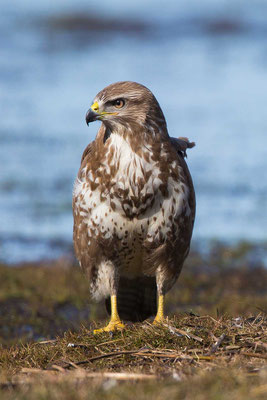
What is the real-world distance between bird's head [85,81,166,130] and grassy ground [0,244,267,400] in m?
1.43

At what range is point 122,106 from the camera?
562 cm

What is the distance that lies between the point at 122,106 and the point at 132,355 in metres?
1.80

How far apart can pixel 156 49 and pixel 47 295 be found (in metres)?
24.2

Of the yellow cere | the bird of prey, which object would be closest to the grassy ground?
the bird of prey

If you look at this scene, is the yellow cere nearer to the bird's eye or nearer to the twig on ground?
the bird's eye

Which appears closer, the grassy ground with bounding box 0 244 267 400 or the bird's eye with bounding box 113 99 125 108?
the grassy ground with bounding box 0 244 267 400

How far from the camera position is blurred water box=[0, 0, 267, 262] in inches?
506

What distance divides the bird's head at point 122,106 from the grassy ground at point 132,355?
143 centimetres

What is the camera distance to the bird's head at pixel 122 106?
5605 mm

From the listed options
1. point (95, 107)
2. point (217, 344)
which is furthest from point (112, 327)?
point (95, 107)

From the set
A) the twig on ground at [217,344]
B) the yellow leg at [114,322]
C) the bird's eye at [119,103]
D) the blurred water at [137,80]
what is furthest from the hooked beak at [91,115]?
the blurred water at [137,80]

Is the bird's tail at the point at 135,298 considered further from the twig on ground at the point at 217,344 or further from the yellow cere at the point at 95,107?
the twig on ground at the point at 217,344

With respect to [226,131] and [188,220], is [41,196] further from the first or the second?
[188,220]

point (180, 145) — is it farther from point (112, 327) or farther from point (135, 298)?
point (112, 327)
